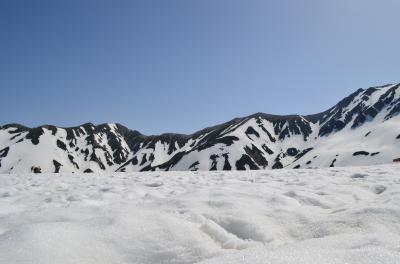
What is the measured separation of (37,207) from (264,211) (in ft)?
15.7

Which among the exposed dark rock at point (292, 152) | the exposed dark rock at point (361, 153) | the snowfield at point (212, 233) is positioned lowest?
the snowfield at point (212, 233)

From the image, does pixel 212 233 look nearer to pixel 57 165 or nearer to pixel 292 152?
pixel 292 152

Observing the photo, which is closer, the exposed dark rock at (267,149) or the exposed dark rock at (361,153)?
the exposed dark rock at (361,153)

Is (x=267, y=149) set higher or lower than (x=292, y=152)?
higher

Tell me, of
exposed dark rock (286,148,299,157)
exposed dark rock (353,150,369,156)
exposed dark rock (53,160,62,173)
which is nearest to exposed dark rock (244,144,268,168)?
exposed dark rock (286,148,299,157)

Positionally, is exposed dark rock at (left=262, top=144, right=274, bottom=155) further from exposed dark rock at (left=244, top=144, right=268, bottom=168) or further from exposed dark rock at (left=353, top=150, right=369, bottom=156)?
exposed dark rock at (left=353, top=150, right=369, bottom=156)

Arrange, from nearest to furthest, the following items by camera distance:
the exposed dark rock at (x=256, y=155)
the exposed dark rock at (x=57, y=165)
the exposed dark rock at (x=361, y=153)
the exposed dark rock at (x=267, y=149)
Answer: the exposed dark rock at (x=361, y=153) < the exposed dark rock at (x=256, y=155) < the exposed dark rock at (x=57, y=165) < the exposed dark rock at (x=267, y=149)

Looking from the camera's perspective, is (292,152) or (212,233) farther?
(292,152)

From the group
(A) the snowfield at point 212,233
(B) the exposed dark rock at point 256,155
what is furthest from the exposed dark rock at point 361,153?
(A) the snowfield at point 212,233

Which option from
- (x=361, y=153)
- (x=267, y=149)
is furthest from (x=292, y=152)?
(x=361, y=153)

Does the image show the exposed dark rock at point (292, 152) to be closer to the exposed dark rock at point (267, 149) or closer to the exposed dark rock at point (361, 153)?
the exposed dark rock at point (267, 149)

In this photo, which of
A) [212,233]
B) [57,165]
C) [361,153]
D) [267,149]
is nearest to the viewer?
[212,233]

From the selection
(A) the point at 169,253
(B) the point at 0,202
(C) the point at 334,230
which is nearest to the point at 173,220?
(A) the point at 169,253

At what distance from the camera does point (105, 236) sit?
170 inches
